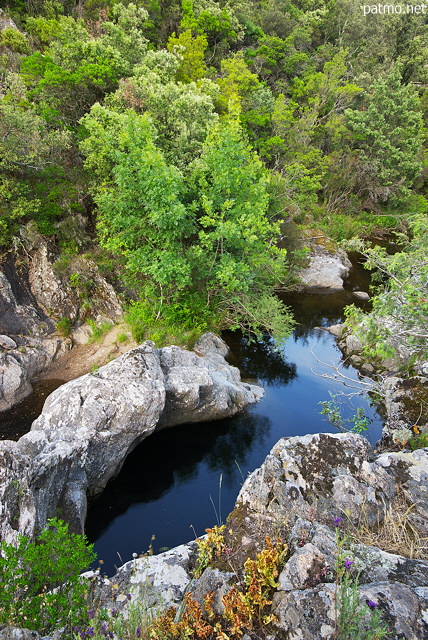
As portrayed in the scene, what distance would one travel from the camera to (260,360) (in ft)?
55.4

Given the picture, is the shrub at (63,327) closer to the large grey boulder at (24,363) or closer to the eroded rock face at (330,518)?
the large grey boulder at (24,363)

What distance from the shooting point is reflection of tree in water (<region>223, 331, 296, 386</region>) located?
15844mm

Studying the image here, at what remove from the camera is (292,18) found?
1777 inches

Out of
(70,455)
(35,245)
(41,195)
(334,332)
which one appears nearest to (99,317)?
(35,245)

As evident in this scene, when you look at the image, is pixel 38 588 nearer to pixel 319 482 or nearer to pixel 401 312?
pixel 319 482

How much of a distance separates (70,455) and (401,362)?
12.5 m

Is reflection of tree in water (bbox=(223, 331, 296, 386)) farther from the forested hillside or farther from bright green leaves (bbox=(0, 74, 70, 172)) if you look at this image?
bright green leaves (bbox=(0, 74, 70, 172))

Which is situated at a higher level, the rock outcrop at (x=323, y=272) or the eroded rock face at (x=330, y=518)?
the rock outcrop at (x=323, y=272)

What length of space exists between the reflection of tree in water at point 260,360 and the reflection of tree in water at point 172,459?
2906mm

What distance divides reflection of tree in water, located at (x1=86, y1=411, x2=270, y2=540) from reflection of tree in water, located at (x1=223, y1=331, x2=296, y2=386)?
291cm

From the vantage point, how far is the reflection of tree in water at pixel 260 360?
15844 mm

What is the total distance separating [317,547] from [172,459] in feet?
26.1

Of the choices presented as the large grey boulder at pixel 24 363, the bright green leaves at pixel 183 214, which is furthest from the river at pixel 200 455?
the bright green leaves at pixel 183 214

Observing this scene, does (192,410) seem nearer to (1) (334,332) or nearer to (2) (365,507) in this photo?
(2) (365,507)
